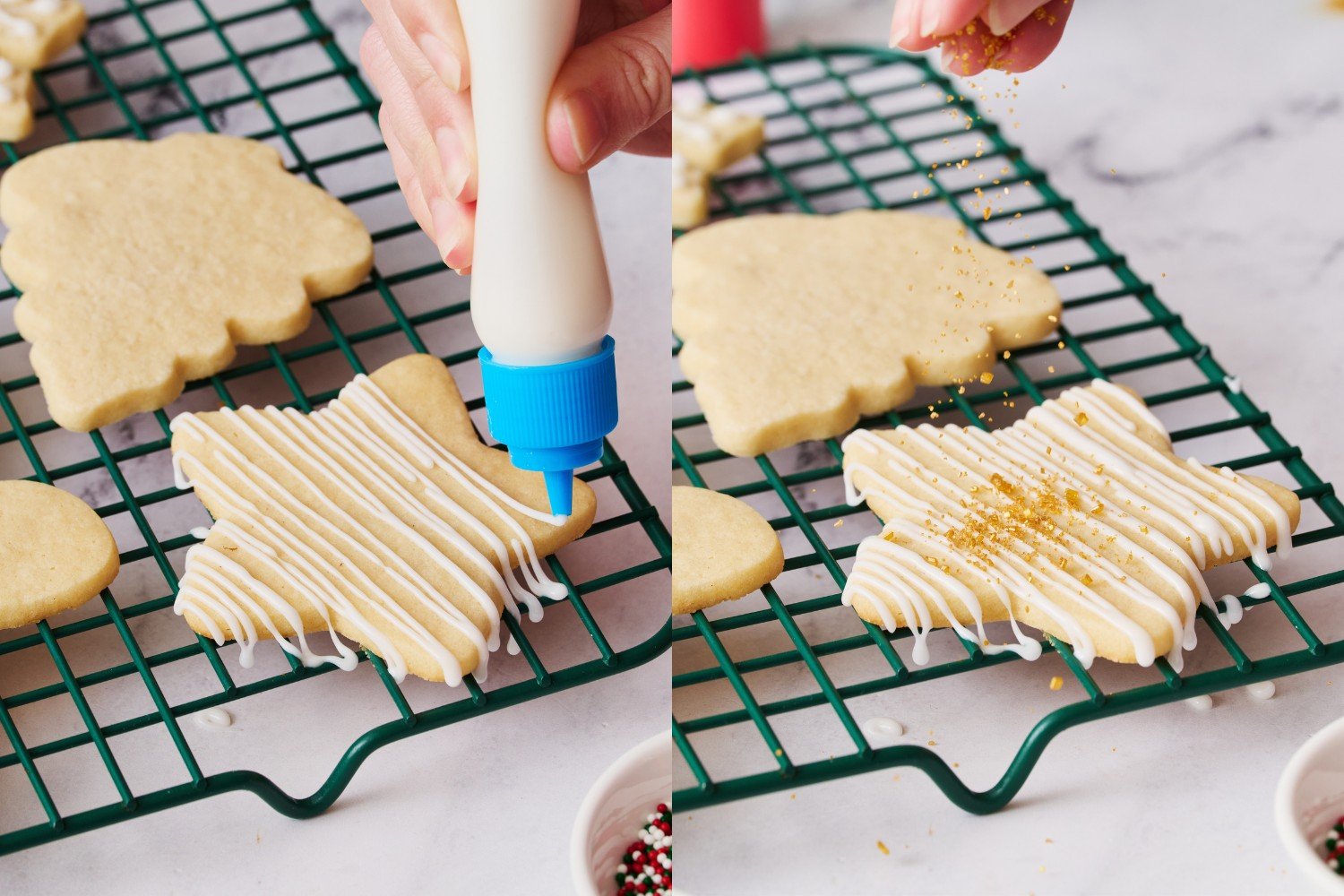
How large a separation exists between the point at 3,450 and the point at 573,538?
358 mm

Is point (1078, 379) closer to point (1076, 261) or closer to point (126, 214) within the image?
point (1076, 261)

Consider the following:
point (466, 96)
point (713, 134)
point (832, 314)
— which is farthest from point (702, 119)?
point (466, 96)

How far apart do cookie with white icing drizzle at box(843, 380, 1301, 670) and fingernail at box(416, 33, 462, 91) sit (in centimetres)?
30

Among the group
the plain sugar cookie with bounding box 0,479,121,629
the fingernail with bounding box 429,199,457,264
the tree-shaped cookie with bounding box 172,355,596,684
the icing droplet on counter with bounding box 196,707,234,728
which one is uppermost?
the fingernail with bounding box 429,199,457,264

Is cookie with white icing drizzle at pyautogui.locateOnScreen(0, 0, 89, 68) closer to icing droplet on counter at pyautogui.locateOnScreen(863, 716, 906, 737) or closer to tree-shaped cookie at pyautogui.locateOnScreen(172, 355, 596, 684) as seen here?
tree-shaped cookie at pyautogui.locateOnScreen(172, 355, 596, 684)

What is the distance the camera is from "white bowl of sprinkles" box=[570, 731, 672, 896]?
0.67 meters

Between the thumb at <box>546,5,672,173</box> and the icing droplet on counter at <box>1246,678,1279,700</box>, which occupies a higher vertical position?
the thumb at <box>546,5,672,173</box>

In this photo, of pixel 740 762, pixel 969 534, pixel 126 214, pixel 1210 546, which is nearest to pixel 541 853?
pixel 740 762

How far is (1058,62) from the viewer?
1.00m

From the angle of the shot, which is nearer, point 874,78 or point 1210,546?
point 1210,546

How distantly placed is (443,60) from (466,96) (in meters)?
0.06

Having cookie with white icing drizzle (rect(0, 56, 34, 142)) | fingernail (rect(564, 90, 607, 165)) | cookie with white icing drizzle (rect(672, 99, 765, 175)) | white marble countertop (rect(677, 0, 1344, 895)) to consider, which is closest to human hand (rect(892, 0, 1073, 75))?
fingernail (rect(564, 90, 607, 165))

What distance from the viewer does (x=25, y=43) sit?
1.13m

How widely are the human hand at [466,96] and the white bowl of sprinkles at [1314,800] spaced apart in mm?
387
